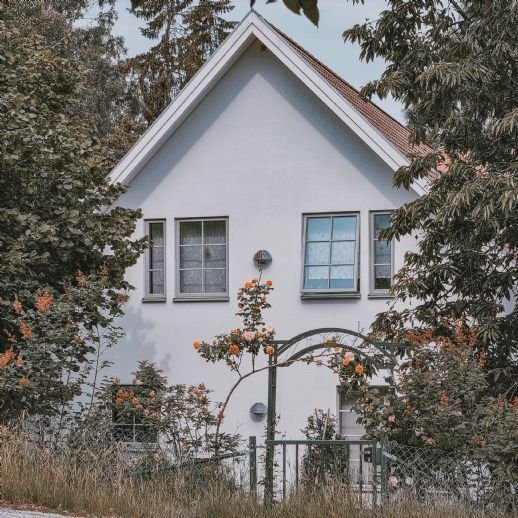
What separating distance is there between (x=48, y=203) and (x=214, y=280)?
3.55 m

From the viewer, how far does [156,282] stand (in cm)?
1902

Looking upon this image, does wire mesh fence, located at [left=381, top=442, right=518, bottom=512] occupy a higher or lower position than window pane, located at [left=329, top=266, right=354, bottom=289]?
lower

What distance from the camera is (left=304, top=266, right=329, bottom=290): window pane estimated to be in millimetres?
17891

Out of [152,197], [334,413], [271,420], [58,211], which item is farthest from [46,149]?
[334,413]

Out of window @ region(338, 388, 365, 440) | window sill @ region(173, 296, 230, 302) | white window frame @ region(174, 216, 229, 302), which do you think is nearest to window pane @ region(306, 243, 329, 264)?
white window frame @ region(174, 216, 229, 302)

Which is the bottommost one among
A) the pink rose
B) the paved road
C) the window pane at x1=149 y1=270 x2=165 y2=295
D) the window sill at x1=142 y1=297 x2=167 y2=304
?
the paved road

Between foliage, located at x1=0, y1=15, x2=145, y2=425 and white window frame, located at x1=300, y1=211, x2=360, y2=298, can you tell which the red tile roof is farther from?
foliage, located at x1=0, y1=15, x2=145, y2=425

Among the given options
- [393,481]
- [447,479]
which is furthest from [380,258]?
[393,481]

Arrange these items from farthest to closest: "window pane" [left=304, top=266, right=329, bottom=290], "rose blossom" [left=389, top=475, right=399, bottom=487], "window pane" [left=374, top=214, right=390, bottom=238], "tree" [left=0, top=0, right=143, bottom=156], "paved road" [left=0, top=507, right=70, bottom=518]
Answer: "tree" [left=0, top=0, right=143, bottom=156], "window pane" [left=304, top=266, right=329, bottom=290], "window pane" [left=374, top=214, right=390, bottom=238], "rose blossom" [left=389, top=475, right=399, bottom=487], "paved road" [left=0, top=507, right=70, bottom=518]

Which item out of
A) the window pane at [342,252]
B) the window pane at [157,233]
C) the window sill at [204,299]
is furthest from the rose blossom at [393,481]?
the window pane at [157,233]

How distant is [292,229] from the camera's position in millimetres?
18062

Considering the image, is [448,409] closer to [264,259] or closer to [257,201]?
[264,259]

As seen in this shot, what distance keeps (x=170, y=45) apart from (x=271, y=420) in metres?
25.2

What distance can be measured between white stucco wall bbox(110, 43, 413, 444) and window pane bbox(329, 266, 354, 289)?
0.83 feet
